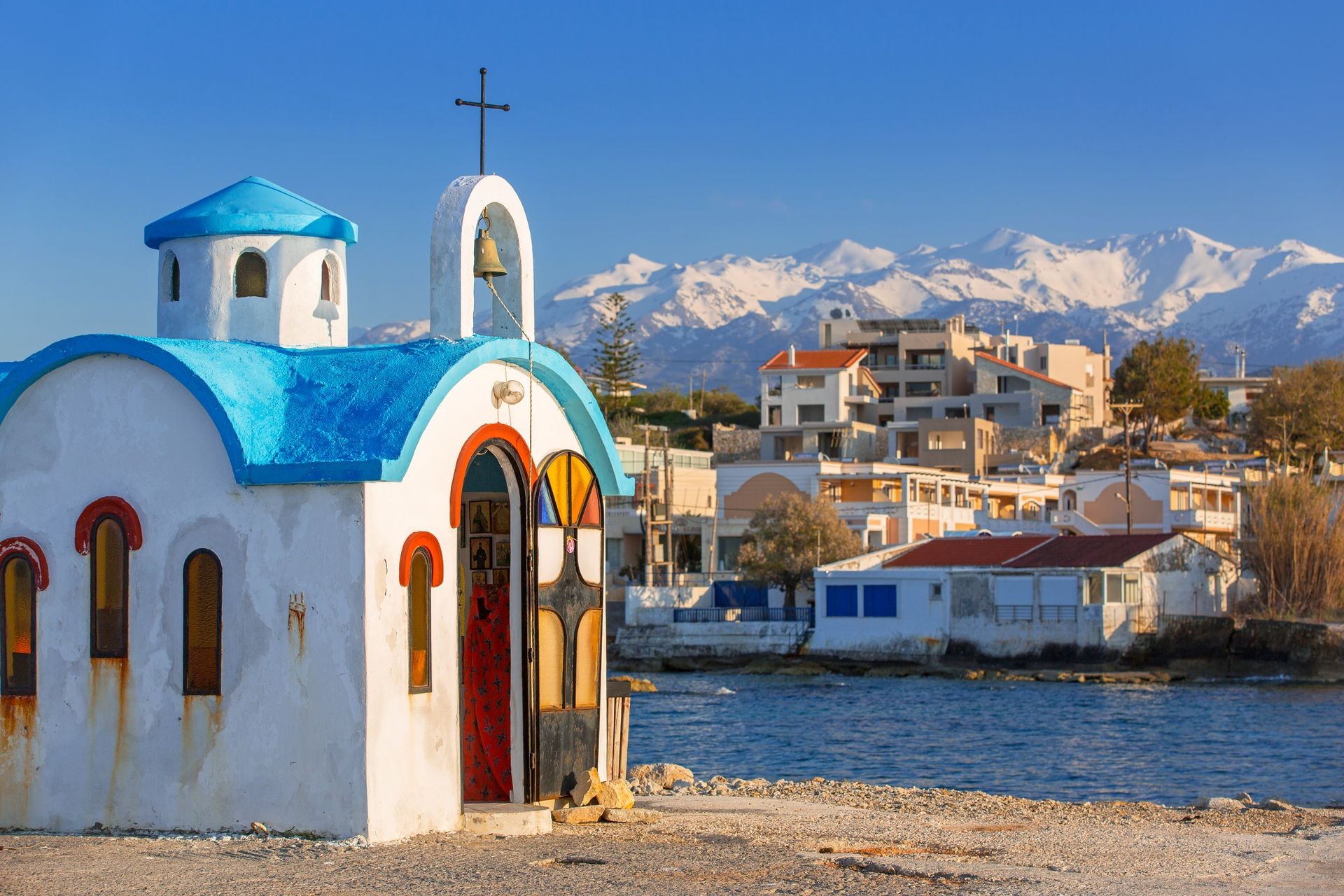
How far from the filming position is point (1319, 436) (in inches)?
3371

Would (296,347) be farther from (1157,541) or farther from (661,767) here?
(1157,541)

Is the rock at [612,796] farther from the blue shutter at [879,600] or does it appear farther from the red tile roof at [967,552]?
the blue shutter at [879,600]

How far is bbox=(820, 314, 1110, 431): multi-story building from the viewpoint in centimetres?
9850

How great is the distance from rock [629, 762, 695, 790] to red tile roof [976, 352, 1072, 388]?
79.1 m

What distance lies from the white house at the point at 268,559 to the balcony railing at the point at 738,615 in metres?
44.5

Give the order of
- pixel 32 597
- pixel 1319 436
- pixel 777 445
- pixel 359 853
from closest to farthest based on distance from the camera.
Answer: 1. pixel 359 853
2. pixel 32 597
3. pixel 1319 436
4. pixel 777 445

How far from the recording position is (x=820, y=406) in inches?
3890

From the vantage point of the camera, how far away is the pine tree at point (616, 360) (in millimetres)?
102300

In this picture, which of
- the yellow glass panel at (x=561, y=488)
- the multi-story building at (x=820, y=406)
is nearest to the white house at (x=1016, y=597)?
the multi-story building at (x=820, y=406)

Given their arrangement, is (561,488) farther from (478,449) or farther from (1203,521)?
(1203,521)

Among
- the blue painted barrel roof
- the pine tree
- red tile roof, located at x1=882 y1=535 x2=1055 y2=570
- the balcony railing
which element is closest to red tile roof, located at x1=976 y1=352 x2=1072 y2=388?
the pine tree

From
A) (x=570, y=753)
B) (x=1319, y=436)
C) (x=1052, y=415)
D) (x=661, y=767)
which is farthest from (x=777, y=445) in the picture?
(x=570, y=753)

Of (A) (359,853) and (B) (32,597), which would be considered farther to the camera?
(B) (32,597)

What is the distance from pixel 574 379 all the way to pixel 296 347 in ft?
7.76
